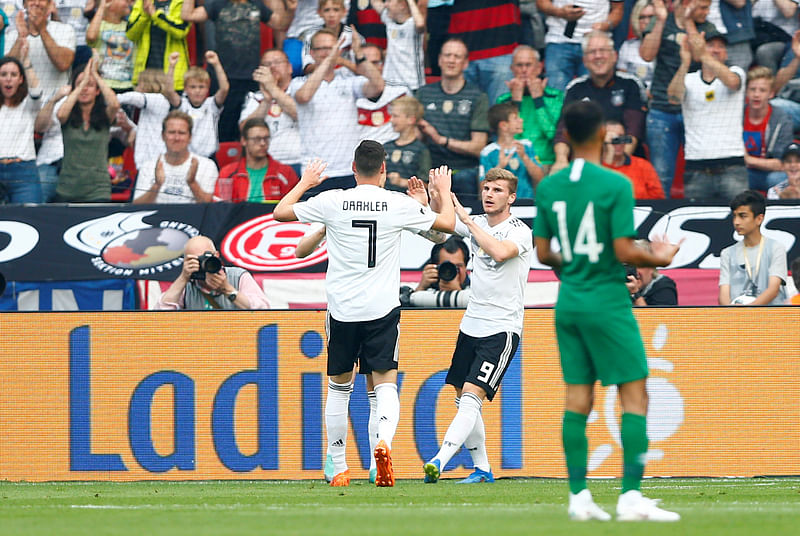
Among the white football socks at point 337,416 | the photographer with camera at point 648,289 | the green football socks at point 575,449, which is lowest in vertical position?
the white football socks at point 337,416

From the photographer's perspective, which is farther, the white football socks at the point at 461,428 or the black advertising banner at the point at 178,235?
the black advertising banner at the point at 178,235

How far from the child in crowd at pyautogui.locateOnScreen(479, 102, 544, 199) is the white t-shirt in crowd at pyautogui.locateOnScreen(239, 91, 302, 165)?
2250mm

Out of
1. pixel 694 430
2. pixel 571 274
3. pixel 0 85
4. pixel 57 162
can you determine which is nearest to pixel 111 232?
pixel 57 162

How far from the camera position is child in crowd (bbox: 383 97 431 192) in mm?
13516

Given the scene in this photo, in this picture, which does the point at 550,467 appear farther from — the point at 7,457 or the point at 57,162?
the point at 57,162

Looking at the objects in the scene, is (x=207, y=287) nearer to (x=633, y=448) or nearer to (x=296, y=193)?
(x=296, y=193)

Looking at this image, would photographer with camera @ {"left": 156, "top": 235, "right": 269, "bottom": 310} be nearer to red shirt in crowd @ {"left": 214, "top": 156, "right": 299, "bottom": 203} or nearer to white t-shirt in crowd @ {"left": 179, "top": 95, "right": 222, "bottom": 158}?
red shirt in crowd @ {"left": 214, "top": 156, "right": 299, "bottom": 203}

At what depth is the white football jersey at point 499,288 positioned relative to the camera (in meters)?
8.75

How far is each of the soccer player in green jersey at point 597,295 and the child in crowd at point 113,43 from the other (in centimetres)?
980

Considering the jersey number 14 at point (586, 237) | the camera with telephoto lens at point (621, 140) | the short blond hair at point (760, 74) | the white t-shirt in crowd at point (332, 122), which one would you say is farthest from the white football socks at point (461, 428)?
the short blond hair at point (760, 74)

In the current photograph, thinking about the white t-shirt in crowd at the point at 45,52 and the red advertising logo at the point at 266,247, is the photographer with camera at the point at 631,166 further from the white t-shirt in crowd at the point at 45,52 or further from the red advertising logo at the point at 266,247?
the white t-shirt in crowd at the point at 45,52

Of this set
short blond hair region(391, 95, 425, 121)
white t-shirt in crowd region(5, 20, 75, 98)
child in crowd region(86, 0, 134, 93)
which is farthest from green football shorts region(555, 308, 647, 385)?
white t-shirt in crowd region(5, 20, 75, 98)

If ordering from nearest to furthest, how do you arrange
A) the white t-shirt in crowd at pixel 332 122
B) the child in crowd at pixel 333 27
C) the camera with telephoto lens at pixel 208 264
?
1. the camera with telephoto lens at pixel 208 264
2. the white t-shirt in crowd at pixel 332 122
3. the child in crowd at pixel 333 27

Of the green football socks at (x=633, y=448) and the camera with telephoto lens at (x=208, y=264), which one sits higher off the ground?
the camera with telephoto lens at (x=208, y=264)
